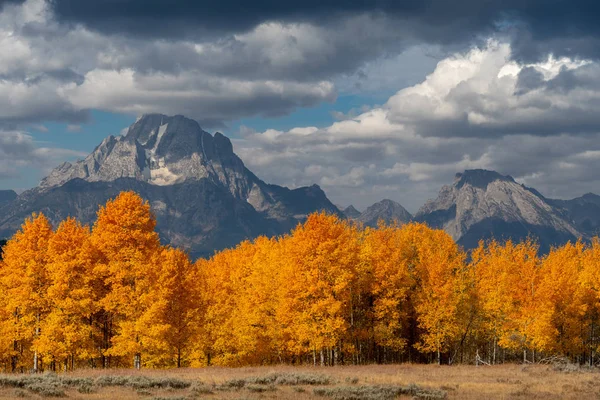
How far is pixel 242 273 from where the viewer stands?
274 feet

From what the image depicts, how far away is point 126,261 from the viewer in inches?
1981

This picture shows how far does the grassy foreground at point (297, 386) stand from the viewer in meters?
34.1

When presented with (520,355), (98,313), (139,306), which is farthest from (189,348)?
(520,355)

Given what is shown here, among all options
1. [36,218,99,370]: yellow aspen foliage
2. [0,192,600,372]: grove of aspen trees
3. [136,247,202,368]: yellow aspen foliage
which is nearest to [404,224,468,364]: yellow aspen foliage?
[0,192,600,372]: grove of aspen trees

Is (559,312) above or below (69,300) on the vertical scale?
below

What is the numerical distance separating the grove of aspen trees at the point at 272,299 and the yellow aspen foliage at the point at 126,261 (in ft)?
0.37

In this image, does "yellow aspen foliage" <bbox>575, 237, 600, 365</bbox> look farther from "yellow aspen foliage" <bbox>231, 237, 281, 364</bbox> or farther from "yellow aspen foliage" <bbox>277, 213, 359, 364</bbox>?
"yellow aspen foliage" <bbox>231, 237, 281, 364</bbox>

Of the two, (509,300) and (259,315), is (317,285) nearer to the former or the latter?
(259,315)

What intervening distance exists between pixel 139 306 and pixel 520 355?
65.9 meters

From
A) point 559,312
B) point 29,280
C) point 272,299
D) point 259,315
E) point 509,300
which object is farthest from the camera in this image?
point 509,300

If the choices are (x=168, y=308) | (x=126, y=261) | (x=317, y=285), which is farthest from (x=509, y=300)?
(x=126, y=261)

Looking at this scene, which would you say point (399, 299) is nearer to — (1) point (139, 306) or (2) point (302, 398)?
(1) point (139, 306)

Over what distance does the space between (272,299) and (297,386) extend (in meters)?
28.6

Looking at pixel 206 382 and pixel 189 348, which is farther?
pixel 189 348
